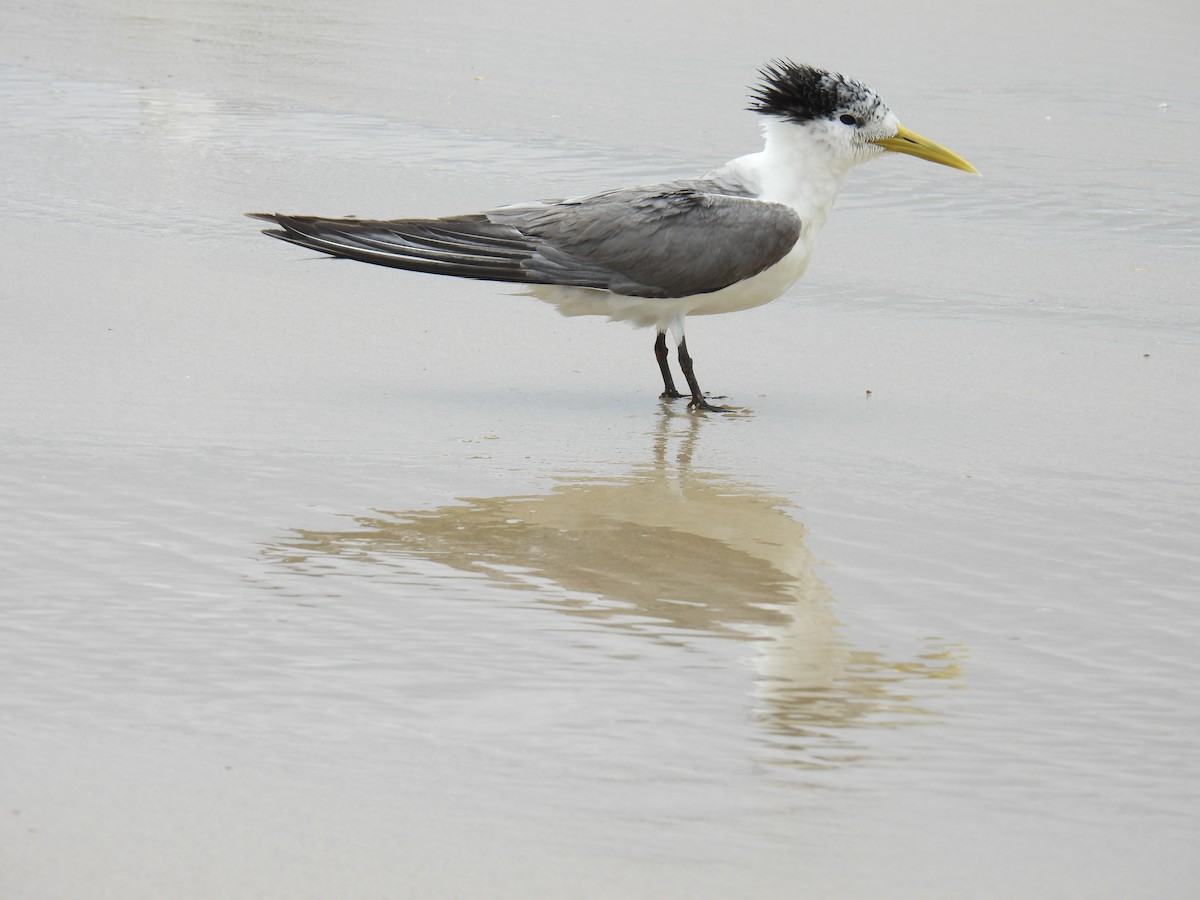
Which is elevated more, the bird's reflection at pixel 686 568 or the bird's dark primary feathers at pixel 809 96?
the bird's dark primary feathers at pixel 809 96

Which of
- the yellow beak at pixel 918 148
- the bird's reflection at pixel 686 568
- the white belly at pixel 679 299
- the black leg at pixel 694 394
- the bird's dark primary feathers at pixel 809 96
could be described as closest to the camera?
the bird's reflection at pixel 686 568

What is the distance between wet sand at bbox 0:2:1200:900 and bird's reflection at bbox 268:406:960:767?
2cm

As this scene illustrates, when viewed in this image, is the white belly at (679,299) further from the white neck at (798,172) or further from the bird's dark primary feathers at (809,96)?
the bird's dark primary feathers at (809,96)

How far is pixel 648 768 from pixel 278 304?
384 centimetres

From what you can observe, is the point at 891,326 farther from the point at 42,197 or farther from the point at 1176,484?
the point at 42,197

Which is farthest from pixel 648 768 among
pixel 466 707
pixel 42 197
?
pixel 42 197

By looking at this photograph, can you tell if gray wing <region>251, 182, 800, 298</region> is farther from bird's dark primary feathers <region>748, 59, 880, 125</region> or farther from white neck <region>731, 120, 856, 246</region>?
bird's dark primary feathers <region>748, 59, 880, 125</region>

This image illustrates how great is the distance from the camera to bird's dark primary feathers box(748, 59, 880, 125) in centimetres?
571

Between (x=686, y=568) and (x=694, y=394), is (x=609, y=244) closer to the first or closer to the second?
(x=694, y=394)

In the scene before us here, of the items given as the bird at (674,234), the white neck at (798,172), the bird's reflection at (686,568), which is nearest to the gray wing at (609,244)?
the bird at (674,234)

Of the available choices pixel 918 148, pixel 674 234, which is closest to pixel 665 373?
pixel 674 234

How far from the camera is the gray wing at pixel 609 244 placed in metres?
5.50

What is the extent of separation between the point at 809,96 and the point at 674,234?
2.26ft

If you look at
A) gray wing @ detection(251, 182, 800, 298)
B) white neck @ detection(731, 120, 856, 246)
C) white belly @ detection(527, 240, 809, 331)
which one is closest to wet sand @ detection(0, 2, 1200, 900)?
white belly @ detection(527, 240, 809, 331)
